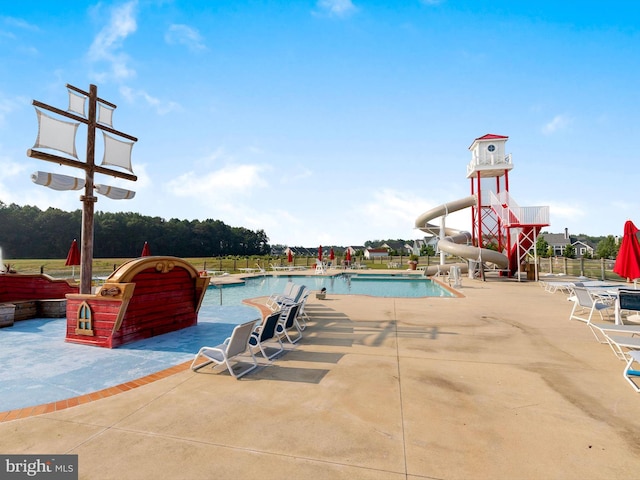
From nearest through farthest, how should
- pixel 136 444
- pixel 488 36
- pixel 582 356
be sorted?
pixel 136 444
pixel 582 356
pixel 488 36

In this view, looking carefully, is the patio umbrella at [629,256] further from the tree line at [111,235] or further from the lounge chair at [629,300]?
the tree line at [111,235]

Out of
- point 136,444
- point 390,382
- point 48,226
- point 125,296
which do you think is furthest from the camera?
point 48,226

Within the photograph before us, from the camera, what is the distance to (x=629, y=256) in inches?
319

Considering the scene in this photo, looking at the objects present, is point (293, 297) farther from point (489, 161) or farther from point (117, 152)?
point (489, 161)

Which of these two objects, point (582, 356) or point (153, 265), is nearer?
point (582, 356)

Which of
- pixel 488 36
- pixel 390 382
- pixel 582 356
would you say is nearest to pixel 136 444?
pixel 390 382

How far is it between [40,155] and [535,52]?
54.5ft

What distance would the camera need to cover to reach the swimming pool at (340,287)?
1588 cm

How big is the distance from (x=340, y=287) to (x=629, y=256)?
14.1 metres

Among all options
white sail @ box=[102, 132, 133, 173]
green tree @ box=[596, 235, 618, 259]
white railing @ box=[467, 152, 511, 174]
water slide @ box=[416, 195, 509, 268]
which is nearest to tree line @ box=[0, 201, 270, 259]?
water slide @ box=[416, 195, 509, 268]

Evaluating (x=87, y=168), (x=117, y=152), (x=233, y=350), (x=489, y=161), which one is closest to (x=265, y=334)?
(x=233, y=350)

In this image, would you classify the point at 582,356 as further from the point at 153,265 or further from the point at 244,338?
the point at 153,265

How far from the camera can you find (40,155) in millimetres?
7539

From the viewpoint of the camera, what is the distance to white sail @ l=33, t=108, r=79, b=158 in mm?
7938
